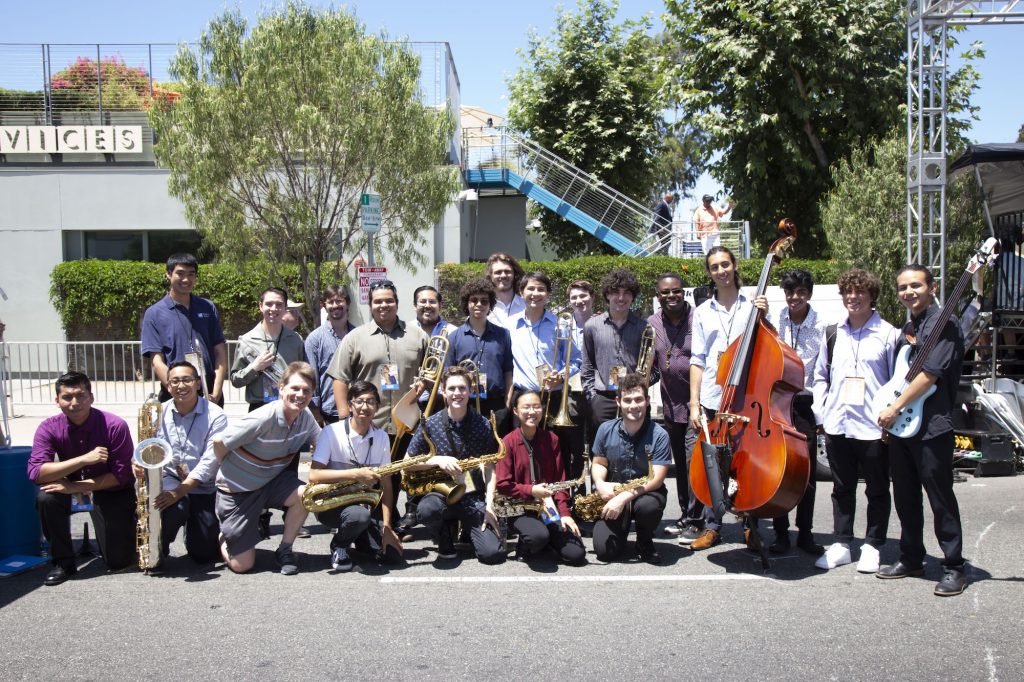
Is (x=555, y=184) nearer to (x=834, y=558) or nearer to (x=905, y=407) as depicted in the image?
(x=834, y=558)

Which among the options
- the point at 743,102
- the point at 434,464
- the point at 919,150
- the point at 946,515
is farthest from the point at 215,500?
the point at 743,102

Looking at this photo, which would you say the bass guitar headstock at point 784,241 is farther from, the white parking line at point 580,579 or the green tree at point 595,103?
the green tree at point 595,103

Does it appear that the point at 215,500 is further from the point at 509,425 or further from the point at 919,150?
the point at 919,150

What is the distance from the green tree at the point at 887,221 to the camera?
1321 cm

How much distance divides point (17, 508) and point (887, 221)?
12.5 metres

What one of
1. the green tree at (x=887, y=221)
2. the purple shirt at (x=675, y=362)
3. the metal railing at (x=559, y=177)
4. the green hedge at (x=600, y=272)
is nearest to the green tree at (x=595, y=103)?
the metal railing at (x=559, y=177)

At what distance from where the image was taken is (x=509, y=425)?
21.5 feet

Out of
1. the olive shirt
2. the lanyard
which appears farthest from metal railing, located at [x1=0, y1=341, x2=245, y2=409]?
the lanyard

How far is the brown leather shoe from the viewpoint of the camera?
19.4 ft

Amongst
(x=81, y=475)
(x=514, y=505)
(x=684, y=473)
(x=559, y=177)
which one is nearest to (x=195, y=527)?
(x=81, y=475)

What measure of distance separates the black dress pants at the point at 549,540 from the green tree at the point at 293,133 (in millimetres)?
6321

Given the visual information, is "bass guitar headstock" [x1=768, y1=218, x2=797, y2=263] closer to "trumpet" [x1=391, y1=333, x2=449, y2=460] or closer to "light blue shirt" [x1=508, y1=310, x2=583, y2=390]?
"light blue shirt" [x1=508, y1=310, x2=583, y2=390]

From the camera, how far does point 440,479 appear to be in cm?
584

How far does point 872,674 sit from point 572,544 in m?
2.12
